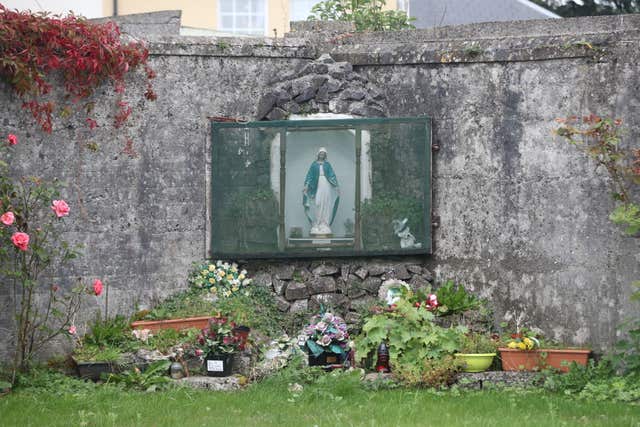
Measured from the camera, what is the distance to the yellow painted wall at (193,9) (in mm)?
18250

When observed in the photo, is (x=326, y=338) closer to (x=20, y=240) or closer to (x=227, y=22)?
(x=20, y=240)

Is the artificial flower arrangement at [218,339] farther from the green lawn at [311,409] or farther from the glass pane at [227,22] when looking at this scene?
the glass pane at [227,22]

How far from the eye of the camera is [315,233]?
10898mm

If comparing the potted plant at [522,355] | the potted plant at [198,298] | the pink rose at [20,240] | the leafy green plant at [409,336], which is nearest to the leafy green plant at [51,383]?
the potted plant at [198,298]

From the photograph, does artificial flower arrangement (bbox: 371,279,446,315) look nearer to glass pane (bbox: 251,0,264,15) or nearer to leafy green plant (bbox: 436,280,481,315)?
leafy green plant (bbox: 436,280,481,315)

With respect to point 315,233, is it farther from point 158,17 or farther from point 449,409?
point 158,17

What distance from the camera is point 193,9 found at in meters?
18.6

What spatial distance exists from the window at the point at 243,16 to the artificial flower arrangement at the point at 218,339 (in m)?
9.13

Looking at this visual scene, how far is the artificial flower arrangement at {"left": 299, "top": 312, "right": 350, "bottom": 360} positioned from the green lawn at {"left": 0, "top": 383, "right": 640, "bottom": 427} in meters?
0.70

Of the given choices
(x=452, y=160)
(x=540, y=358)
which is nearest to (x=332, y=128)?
(x=452, y=160)

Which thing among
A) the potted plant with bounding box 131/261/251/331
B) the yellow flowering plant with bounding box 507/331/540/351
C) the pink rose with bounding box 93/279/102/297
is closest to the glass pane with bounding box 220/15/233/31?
the potted plant with bounding box 131/261/251/331

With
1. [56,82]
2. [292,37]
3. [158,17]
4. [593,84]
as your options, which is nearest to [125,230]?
[56,82]

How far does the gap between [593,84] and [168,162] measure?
156 inches

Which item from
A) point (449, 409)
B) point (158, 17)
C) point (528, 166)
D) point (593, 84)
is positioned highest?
point (158, 17)
